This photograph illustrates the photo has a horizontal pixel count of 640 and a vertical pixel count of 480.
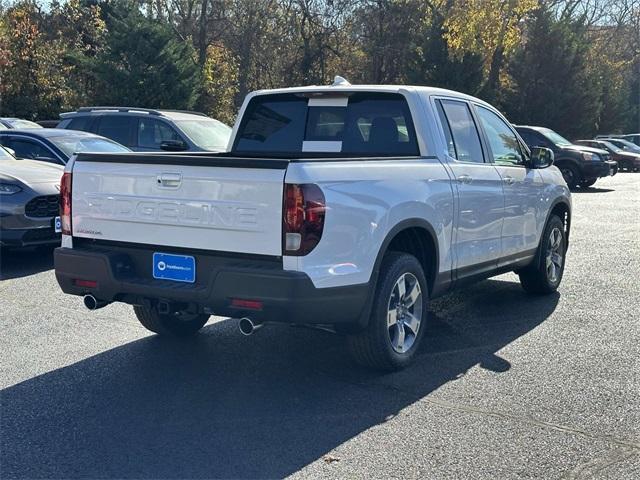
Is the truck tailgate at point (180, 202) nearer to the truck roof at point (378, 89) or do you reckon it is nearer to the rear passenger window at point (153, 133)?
the truck roof at point (378, 89)

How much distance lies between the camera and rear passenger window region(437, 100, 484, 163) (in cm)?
625

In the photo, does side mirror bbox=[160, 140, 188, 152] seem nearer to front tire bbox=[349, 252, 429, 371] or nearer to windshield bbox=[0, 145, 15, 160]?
windshield bbox=[0, 145, 15, 160]

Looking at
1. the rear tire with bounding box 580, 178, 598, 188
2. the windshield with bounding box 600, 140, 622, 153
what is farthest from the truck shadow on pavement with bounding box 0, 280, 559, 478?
the windshield with bounding box 600, 140, 622, 153

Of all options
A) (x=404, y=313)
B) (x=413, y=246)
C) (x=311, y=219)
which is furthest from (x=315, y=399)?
(x=413, y=246)

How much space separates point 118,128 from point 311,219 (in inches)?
414

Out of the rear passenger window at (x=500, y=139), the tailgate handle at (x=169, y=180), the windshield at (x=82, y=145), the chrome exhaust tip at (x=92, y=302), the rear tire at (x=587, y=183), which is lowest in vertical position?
the rear tire at (x=587, y=183)

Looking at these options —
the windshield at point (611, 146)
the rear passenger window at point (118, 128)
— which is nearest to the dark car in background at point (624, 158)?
the windshield at point (611, 146)

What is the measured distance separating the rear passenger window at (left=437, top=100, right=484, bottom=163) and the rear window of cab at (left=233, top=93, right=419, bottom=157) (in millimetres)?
386

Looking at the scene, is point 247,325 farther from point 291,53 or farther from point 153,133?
point 291,53

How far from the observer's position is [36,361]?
18.4 ft

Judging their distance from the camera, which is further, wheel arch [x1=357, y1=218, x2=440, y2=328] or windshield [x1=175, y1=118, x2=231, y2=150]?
windshield [x1=175, y1=118, x2=231, y2=150]

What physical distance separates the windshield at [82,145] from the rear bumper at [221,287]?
6222 mm

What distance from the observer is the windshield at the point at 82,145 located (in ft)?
36.5

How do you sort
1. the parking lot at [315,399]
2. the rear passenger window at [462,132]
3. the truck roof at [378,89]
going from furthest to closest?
the rear passenger window at [462,132] → the truck roof at [378,89] → the parking lot at [315,399]
